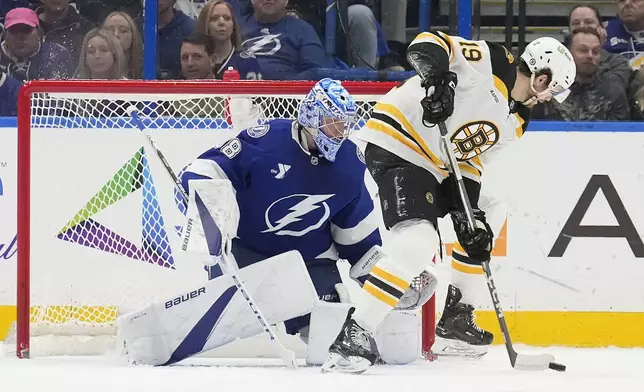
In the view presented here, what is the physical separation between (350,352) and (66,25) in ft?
6.43

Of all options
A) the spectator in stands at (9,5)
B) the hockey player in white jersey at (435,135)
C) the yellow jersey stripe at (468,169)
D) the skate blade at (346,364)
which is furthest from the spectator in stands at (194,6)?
the skate blade at (346,364)

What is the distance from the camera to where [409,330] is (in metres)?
3.55

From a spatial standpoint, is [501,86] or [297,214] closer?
[501,86]

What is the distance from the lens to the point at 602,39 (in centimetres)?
447

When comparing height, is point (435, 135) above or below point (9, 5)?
below

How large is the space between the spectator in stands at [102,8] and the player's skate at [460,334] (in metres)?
1.66

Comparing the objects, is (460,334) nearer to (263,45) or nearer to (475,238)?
(475,238)

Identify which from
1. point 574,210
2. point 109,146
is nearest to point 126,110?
point 109,146

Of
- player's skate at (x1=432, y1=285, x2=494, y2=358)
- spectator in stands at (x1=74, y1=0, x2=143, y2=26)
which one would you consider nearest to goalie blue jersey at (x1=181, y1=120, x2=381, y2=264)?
player's skate at (x1=432, y1=285, x2=494, y2=358)

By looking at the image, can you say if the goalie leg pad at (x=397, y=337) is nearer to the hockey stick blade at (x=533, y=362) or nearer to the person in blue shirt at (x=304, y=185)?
the person in blue shirt at (x=304, y=185)

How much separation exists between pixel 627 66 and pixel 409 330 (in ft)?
5.26

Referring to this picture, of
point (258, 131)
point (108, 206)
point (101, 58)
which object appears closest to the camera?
point (258, 131)

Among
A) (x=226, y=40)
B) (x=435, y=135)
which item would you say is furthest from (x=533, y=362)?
(x=226, y=40)

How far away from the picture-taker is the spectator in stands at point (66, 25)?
4348 mm
